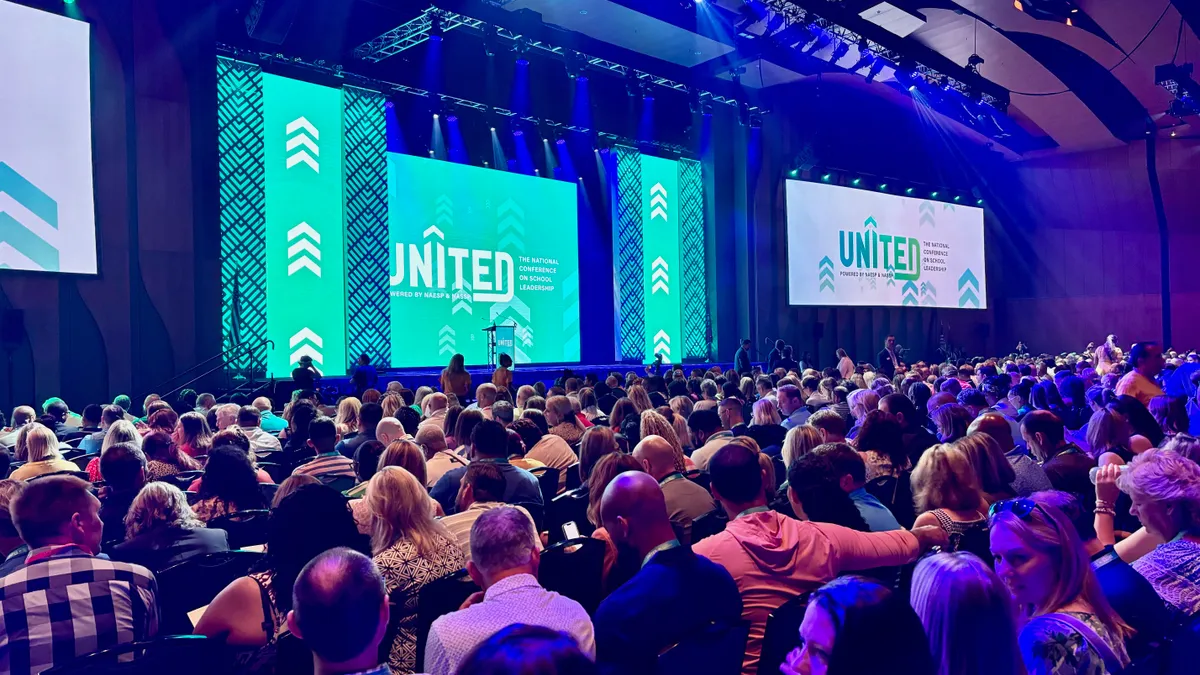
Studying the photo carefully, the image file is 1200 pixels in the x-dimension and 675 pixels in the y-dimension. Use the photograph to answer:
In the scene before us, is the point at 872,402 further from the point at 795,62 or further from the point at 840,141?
the point at 840,141

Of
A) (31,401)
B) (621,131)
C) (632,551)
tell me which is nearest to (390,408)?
(632,551)

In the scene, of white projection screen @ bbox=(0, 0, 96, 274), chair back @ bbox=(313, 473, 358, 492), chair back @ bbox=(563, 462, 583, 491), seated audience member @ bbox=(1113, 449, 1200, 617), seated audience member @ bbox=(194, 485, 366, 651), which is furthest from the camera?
white projection screen @ bbox=(0, 0, 96, 274)

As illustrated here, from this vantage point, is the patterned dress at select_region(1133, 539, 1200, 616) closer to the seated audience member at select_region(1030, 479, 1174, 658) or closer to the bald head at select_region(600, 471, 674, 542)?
the seated audience member at select_region(1030, 479, 1174, 658)

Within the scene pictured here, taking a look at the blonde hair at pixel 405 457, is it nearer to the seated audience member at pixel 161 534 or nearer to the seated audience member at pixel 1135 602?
the seated audience member at pixel 161 534

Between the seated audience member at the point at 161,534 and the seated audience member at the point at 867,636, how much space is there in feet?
7.67

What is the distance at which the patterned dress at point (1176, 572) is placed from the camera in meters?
2.00

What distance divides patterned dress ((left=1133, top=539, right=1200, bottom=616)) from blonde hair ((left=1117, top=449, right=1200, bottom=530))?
0.10 meters

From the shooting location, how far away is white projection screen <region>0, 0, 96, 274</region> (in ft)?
29.1

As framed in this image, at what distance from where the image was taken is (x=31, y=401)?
9.55 m

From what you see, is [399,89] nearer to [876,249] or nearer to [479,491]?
[479,491]

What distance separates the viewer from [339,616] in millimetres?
1492

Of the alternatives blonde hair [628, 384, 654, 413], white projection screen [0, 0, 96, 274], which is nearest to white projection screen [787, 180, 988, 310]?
blonde hair [628, 384, 654, 413]

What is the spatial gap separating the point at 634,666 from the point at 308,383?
27.6ft

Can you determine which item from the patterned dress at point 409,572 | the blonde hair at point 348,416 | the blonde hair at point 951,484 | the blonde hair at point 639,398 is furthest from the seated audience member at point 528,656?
the blonde hair at point 348,416
